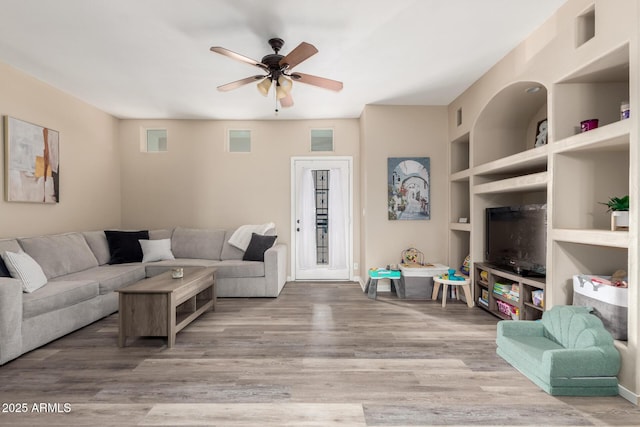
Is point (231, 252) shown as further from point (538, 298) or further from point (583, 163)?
point (583, 163)

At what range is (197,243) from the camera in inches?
190

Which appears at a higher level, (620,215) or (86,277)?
(620,215)

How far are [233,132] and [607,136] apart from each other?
4807mm

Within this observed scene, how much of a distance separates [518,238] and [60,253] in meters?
4.93

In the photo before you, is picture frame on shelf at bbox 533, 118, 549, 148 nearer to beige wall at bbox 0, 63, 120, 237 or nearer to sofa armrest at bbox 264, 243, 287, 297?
sofa armrest at bbox 264, 243, 287, 297

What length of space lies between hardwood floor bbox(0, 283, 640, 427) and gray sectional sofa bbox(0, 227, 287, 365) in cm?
18

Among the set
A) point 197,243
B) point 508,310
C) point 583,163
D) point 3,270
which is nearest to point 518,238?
point 508,310

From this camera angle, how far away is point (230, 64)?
129 inches

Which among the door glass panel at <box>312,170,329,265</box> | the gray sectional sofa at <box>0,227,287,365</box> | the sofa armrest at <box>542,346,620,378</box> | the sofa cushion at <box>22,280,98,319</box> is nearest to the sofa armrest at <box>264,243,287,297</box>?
the gray sectional sofa at <box>0,227,287,365</box>

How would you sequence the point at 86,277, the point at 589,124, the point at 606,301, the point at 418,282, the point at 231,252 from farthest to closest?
1. the point at 231,252
2. the point at 418,282
3. the point at 86,277
4. the point at 589,124
5. the point at 606,301

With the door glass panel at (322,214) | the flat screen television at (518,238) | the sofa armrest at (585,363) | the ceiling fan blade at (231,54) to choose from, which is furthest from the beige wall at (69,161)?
the flat screen television at (518,238)

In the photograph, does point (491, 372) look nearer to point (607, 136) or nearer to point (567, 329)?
point (567, 329)

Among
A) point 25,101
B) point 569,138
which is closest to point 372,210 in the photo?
point 569,138

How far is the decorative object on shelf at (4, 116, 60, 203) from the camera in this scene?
11.0ft
